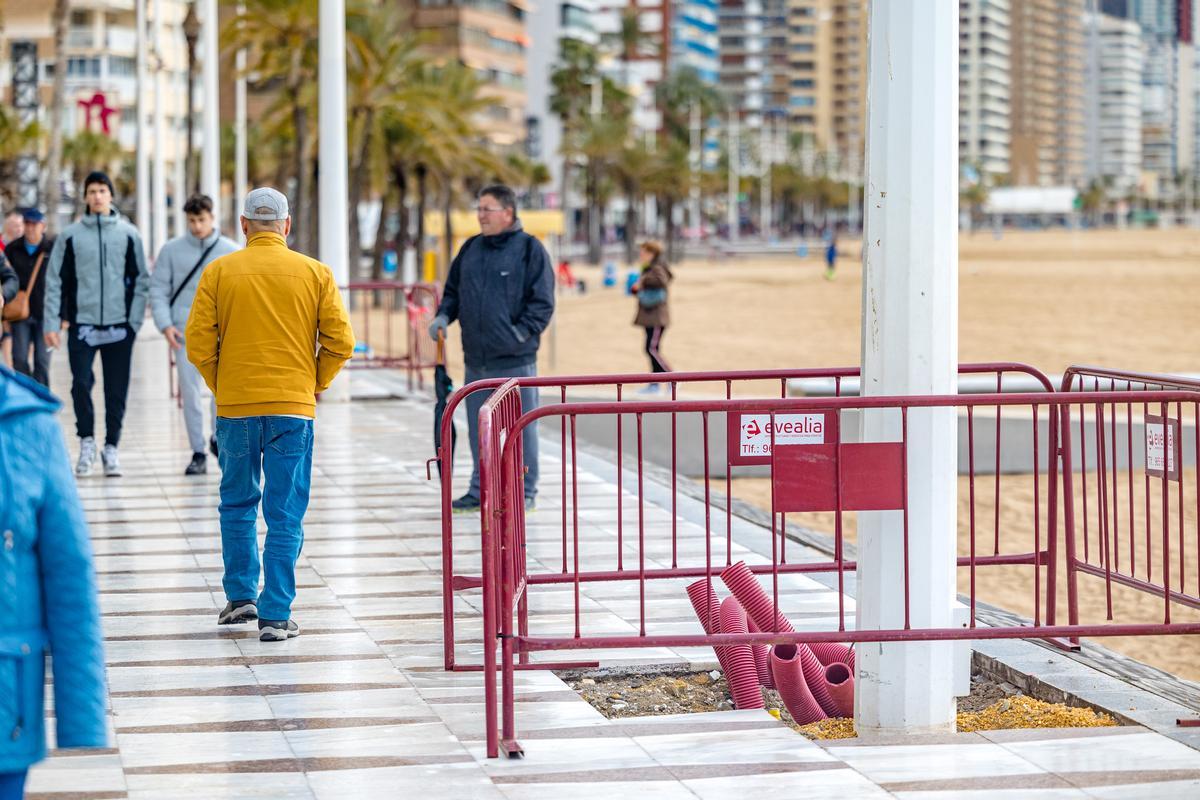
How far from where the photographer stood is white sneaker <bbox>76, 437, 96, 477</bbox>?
13484 mm

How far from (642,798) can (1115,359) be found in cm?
3054

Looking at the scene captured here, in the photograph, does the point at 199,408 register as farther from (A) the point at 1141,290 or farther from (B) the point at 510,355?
(A) the point at 1141,290

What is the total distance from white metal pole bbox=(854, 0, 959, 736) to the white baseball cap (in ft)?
8.64

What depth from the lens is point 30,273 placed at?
623 inches

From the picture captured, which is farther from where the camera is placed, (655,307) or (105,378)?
(655,307)

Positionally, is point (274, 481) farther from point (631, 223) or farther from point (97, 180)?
point (631, 223)

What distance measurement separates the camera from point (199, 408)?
1346 centimetres

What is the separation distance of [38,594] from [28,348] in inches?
532

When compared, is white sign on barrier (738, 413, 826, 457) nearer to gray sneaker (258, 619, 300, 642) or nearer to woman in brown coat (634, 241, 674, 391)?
gray sneaker (258, 619, 300, 642)

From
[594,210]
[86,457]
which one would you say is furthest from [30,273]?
[594,210]

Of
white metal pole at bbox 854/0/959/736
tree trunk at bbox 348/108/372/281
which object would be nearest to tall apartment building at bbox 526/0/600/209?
tree trunk at bbox 348/108/372/281

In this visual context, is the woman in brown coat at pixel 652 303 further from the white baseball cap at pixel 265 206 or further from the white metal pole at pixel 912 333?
the white metal pole at pixel 912 333

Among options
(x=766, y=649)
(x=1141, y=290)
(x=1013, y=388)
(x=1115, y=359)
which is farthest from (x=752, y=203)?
(x=766, y=649)

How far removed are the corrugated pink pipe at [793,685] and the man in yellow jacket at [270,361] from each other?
201 centimetres
